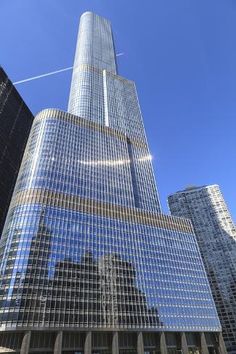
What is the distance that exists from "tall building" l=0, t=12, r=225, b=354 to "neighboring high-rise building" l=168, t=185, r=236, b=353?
57.3 meters

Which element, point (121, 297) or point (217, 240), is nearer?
point (121, 297)

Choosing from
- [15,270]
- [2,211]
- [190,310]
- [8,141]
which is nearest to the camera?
[15,270]

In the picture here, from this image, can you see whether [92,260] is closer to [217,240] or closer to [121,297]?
[121,297]

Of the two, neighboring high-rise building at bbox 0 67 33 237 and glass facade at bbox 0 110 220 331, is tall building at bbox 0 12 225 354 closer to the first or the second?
glass facade at bbox 0 110 220 331

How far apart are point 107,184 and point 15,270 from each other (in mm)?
53649

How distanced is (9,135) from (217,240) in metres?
142

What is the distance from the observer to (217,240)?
16600 cm

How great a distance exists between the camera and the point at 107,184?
4478 inches

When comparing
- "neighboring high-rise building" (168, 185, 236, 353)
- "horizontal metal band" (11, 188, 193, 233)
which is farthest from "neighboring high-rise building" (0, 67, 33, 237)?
"neighboring high-rise building" (168, 185, 236, 353)

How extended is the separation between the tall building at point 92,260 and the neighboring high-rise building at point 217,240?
57.3m

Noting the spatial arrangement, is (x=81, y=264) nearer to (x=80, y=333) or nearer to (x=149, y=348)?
(x=80, y=333)

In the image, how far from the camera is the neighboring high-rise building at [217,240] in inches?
5715

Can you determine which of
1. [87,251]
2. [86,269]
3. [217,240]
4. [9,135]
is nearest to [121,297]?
[86,269]

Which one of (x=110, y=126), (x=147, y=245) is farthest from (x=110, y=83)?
(x=147, y=245)
